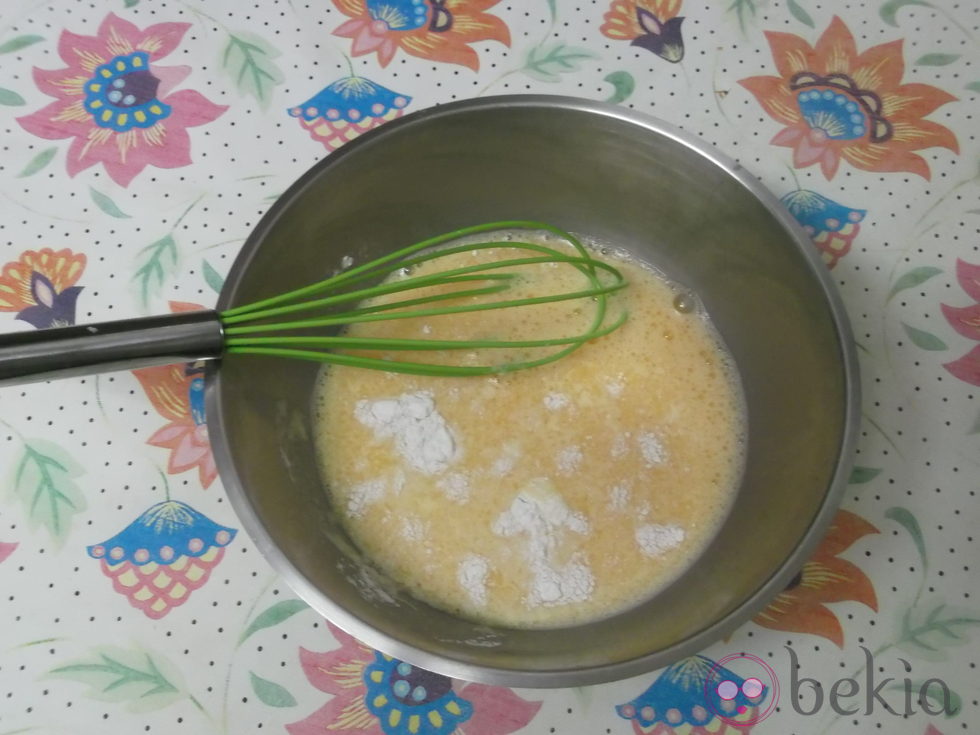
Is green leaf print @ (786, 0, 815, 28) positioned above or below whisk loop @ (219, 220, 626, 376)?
above

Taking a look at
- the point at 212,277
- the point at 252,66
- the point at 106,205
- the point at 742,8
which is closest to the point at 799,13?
the point at 742,8

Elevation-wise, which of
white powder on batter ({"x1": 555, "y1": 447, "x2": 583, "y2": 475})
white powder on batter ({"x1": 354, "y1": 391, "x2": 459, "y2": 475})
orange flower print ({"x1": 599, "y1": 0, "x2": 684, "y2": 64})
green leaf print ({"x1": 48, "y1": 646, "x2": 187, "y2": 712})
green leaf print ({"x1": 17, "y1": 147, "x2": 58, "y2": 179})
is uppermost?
orange flower print ({"x1": 599, "y1": 0, "x2": 684, "y2": 64})

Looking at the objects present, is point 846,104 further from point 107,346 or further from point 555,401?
point 107,346

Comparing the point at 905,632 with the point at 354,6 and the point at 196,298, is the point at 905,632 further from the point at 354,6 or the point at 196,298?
the point at 354,6

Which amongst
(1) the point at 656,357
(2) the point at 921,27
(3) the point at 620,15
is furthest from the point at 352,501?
(2) the point at 921,27

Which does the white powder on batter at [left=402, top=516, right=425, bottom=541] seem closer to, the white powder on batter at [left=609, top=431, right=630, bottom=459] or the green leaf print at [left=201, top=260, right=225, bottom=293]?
the white powder on batter at [left=609, top=431, right=630, bottom=459]

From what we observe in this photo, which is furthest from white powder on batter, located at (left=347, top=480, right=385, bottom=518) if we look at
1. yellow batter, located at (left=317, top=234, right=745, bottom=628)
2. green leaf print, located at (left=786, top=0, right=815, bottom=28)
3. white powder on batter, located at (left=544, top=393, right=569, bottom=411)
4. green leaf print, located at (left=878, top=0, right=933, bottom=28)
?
green leaf print, located at (left=878, top=0, right=933, bottom=28)
